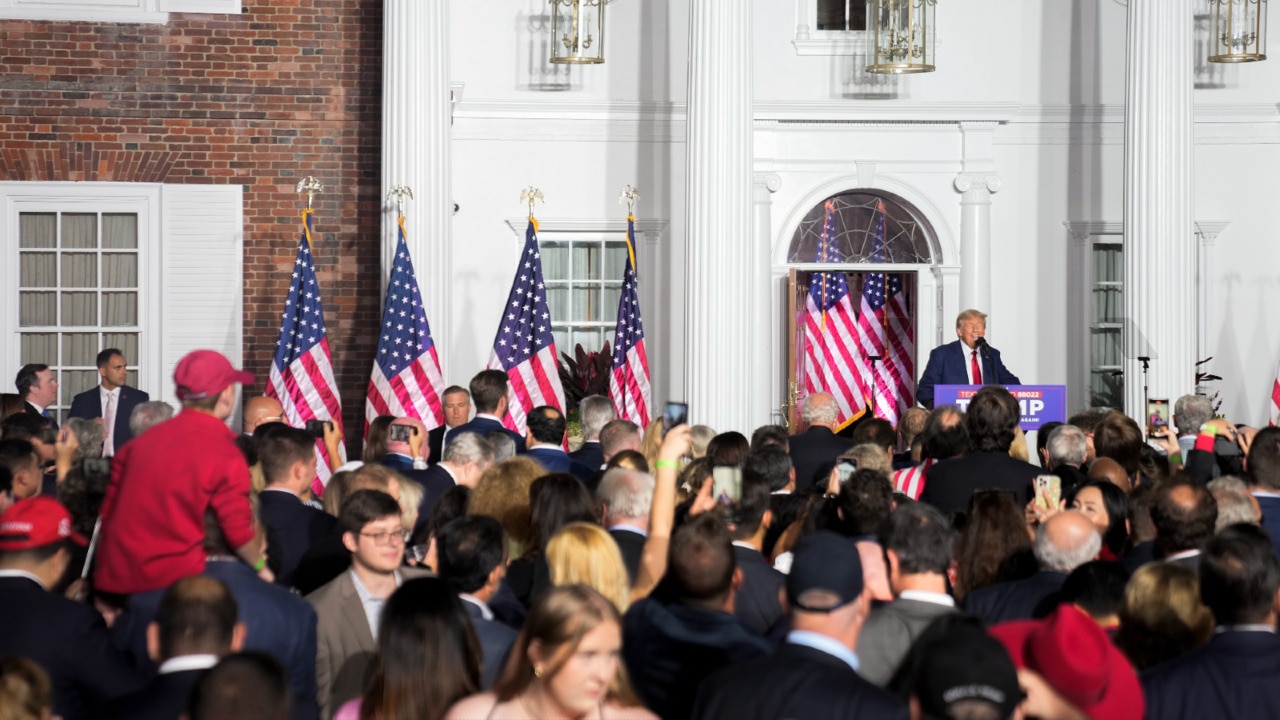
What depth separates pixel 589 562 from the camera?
4.77m

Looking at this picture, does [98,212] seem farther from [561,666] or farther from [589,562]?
[561,666]

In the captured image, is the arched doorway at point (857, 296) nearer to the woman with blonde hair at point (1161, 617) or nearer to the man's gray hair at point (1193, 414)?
the man's gray hair at point (1193, 414)

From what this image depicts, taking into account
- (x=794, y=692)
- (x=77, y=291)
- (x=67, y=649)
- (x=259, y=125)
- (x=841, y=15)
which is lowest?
(x=67, y=649)

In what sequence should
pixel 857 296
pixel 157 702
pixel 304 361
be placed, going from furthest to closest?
pixel 857 296, pixel 304 361, pixel 157 702

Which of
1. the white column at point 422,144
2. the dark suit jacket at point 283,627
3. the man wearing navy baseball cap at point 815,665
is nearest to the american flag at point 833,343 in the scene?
the white column at point 422,144

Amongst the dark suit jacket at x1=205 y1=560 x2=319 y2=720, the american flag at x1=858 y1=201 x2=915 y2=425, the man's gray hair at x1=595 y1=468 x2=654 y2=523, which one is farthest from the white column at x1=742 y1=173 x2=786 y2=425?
the dark suit jacket at x1=205 y1=560 x2=319 y2=720

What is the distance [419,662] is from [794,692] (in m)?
0.99

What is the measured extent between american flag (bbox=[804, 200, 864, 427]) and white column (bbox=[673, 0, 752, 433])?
2.46 meters

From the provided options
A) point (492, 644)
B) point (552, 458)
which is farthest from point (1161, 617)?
point (552, 458)

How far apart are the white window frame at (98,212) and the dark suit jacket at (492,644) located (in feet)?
35.1

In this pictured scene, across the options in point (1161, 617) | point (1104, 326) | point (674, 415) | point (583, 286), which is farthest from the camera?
point (1104, 326)

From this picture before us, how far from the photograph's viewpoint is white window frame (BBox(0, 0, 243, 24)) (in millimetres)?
14375

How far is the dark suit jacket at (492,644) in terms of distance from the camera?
14.9ft

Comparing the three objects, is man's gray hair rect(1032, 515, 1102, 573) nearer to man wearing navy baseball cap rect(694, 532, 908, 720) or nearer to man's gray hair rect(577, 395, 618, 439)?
man wearing navy baseball cap rect(694, 532, 908, 720)
